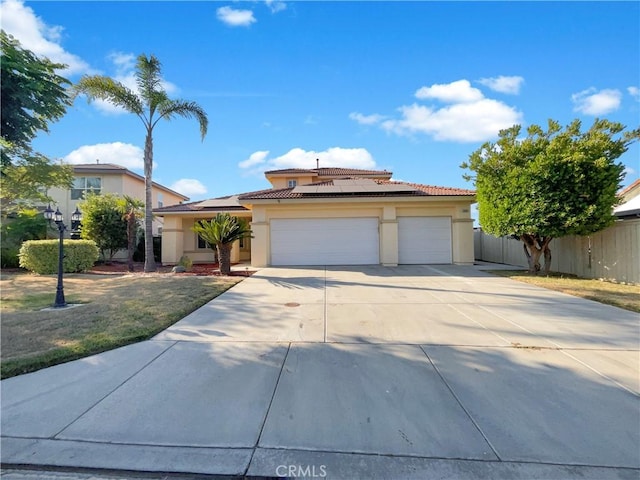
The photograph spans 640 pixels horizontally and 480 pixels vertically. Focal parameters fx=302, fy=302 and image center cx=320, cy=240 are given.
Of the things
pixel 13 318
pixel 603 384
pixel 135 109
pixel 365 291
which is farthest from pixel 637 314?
pixel 135 109

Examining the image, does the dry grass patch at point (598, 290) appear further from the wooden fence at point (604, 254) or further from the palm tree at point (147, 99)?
the palm tree at point (147, 99)

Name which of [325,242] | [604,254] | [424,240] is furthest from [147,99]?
[604,254]

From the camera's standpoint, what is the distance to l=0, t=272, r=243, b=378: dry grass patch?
4.18m

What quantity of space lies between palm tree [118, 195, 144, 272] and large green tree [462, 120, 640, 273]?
14971 mm

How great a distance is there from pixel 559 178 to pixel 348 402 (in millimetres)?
10227

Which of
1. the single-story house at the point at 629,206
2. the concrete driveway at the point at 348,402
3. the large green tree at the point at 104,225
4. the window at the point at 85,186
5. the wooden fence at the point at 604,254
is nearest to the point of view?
the concrete driveway at the point at 348,402

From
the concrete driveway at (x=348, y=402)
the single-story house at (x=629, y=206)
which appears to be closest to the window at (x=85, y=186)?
the concrete driveway at (x=348, y=402)

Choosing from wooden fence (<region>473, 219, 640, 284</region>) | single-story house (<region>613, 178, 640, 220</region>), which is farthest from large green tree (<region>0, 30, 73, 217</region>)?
single-story house (<region>613, 178, 640, 220</region>)

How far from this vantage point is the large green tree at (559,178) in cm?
920

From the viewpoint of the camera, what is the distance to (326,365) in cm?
373

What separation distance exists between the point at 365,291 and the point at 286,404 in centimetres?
539

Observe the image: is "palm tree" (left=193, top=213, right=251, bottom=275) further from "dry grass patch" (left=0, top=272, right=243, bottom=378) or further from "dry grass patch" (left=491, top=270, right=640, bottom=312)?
"dry grass patch" (left=491, top=270, right=640, bottom=312)

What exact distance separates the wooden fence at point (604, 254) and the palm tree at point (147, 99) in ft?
51.7

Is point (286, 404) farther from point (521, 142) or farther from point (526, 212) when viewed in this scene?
point (521, 142)
